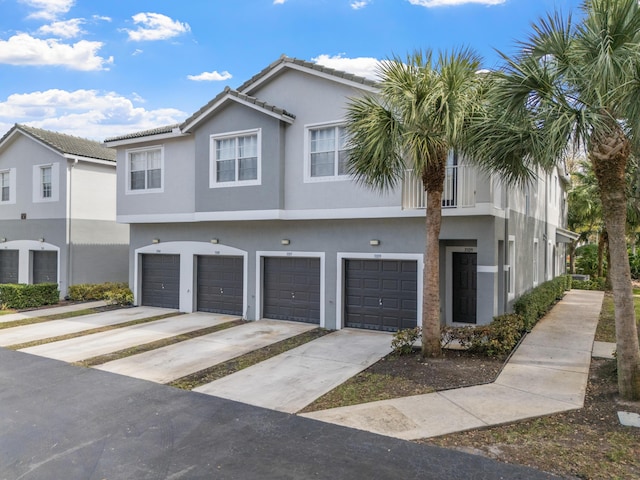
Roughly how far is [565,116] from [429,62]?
3148mm

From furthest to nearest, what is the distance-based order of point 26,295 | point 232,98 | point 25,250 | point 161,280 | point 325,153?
point 25,250 < point 161,280 < point 26,295 < point 232,98 < point 325,153

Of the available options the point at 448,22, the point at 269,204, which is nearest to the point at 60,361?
the point at 269,204

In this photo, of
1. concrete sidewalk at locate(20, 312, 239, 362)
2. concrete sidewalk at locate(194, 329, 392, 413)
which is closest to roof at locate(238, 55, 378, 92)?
concrete sidewalk at locate(194, 329, 392, 413)

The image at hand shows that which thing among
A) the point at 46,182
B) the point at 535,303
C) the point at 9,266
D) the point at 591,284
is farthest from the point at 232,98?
the point at 591,284

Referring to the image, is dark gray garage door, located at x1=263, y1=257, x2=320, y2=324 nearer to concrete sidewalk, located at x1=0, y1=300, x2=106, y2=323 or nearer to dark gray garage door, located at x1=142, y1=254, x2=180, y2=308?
dark gray garage door, located at x1=142, y1=254, x2=180, y2=308

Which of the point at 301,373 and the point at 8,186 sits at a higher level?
the point at 8,186

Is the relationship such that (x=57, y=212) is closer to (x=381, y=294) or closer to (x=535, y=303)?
(x=381, y=294)

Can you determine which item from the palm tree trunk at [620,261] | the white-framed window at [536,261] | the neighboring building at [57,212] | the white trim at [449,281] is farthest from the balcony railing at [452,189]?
the neighboring building at [57,212]

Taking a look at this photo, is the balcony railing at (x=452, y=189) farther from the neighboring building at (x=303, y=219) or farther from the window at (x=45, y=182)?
the window at (x=45, y=182)

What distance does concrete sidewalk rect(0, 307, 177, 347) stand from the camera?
12.4m

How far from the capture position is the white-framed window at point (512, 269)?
1372 cm

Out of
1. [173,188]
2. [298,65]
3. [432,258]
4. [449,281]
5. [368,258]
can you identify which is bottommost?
[449,281]

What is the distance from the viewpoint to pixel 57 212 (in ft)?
65.0

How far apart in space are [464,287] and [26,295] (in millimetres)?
16326
